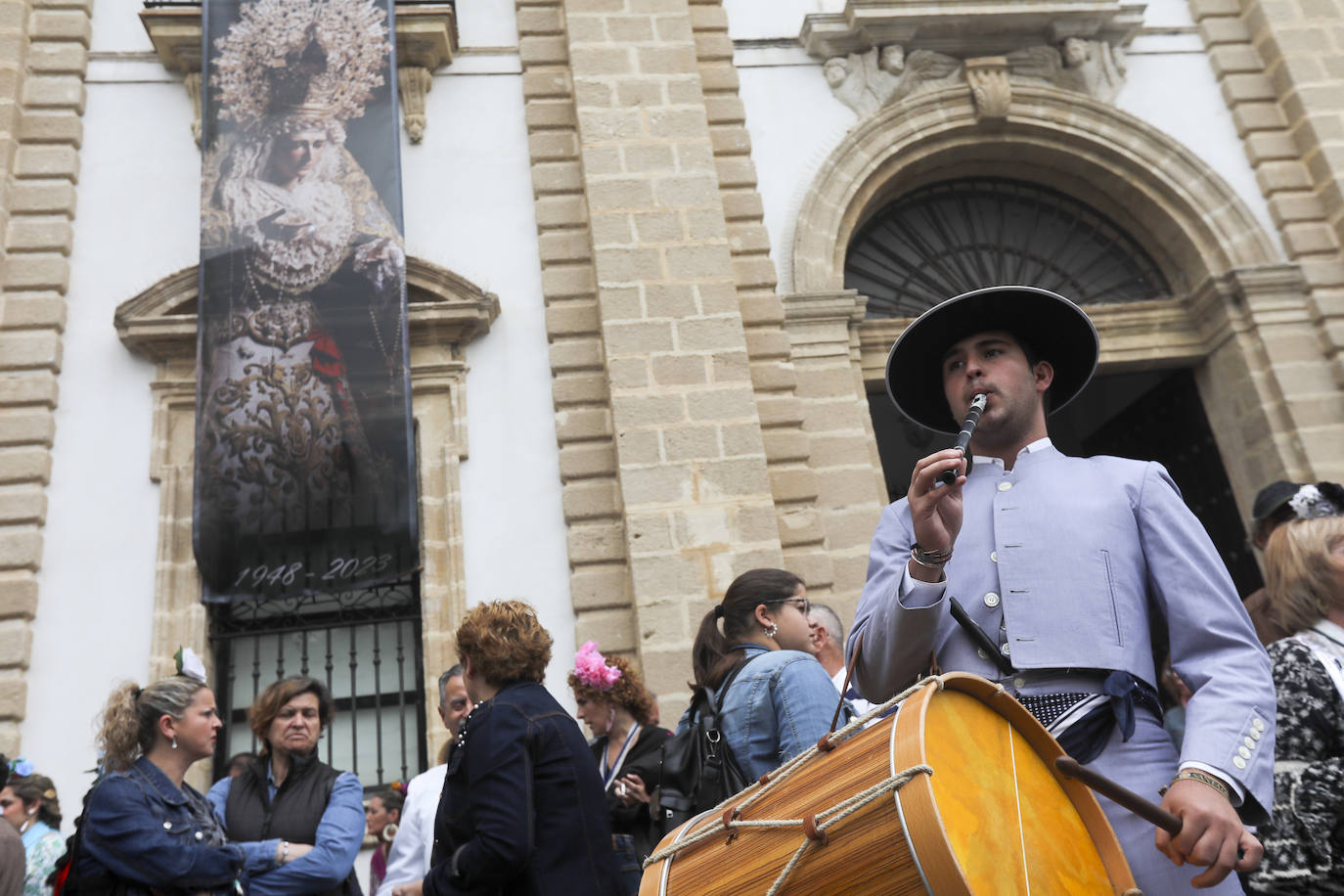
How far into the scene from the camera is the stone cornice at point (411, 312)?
7309mm

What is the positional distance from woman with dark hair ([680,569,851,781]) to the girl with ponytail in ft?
5.17

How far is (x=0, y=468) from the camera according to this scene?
22.9 feet

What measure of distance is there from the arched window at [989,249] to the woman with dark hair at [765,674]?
5.44m

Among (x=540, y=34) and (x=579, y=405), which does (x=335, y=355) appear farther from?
(x=540, y=34)

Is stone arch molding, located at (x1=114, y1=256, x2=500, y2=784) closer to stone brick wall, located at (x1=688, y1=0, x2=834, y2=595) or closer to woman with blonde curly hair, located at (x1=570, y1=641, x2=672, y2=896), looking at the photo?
stone brick wall, located at (x1=688, y1=0, x2=834, y2=595)

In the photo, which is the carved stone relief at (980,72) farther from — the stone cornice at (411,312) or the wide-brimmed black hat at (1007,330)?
the wide-brimmed black hat at (1007,330)

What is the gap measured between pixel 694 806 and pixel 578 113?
5.69 metres

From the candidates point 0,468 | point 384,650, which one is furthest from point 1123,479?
point 0,468

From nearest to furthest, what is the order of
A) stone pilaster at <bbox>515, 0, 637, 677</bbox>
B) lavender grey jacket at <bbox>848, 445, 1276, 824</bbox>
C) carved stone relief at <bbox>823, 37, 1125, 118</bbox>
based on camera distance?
1. lavender grey jacket at <bbox>848, 445, 1276, 824</bbox>
2. stone pilaster at <bbox>515, 0, 637, 677</bbox>
3. carved stone relief at <bbox>823, 37, 1125, 118</bbox>

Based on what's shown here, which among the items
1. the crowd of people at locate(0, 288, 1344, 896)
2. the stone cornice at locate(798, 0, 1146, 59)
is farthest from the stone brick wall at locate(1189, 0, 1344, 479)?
the crowd of people at locate(0, 288, 1344, 896)

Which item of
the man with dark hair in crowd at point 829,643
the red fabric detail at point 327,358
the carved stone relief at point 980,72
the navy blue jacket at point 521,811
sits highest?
the carved stone relief at point 980,72

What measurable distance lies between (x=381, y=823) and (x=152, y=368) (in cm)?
329

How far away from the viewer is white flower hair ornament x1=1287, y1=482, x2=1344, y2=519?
3649 mm

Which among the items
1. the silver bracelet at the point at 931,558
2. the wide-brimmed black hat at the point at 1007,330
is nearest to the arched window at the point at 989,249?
the wide-brimmed black hat at the point at 1007,330
